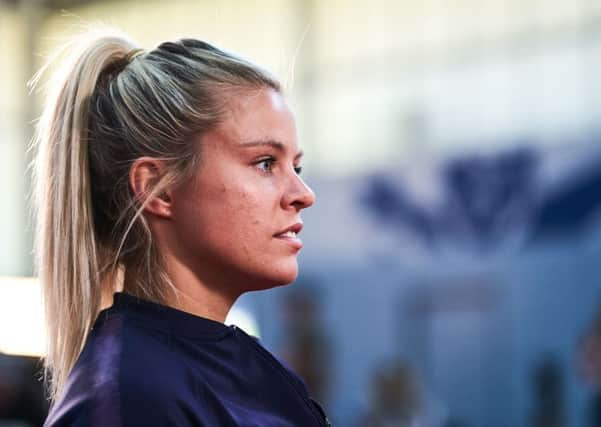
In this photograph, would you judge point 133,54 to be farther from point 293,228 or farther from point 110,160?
point 293,228

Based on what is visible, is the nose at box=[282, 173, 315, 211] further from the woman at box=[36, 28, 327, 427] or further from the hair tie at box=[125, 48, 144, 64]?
the hair tie at box=[125, 48, 144, 64]

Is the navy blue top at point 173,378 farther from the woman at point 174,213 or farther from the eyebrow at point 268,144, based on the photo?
the eyebrow at point 268,144

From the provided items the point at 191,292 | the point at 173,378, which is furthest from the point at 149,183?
the point at 173,378

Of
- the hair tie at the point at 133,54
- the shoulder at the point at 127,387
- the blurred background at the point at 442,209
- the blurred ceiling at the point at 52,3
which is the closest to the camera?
the shoulder at the point at 127,387

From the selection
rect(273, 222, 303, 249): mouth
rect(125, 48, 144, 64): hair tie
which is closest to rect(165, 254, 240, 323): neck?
rect(273, 222, 303, 249): mouth

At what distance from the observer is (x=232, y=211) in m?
1.61

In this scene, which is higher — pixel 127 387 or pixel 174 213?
pixel 174 213

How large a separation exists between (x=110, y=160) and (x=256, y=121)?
216 millimetres

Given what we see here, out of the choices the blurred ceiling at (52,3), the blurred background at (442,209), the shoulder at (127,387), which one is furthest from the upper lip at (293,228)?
the blurred ceiling at (52,3)

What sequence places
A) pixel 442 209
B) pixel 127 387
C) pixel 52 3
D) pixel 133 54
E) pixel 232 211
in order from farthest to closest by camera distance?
pixel 52 3 → pixel 442 209 → pixel 133 54 → pixel 232 211 → pixel 127 387

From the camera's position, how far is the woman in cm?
158

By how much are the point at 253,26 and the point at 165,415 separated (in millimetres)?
11623

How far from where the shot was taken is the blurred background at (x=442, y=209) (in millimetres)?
9680

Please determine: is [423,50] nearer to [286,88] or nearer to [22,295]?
[22,295]
